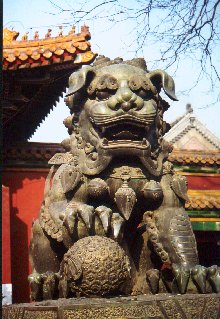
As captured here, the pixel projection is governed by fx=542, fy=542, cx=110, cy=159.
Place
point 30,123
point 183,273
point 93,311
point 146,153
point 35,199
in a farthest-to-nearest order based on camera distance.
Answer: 1. point 30,123
2. point 35,199
3. point 146,153
4. point 183,273
5. point 93,311

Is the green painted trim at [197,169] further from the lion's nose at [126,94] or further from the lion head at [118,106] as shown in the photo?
the lion's nose at [126,94]

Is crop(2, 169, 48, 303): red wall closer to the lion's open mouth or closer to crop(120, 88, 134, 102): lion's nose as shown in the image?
the lion's open mouth

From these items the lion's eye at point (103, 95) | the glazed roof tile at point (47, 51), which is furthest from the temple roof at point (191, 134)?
the lion's eye at point (103, 95)

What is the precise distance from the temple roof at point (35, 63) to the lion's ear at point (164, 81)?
12.7 feet

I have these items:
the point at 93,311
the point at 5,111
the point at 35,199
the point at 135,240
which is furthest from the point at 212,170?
the point at 93,311

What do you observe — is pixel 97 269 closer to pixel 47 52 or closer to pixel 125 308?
pixel 125 308

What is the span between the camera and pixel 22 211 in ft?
26.6

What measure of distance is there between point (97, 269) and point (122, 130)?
1.00 m

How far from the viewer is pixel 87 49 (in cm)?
748

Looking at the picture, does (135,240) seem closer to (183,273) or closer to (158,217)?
(158,217)

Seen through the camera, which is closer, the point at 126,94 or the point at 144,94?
the point at 126,94

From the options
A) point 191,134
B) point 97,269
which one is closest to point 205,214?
point 97,269

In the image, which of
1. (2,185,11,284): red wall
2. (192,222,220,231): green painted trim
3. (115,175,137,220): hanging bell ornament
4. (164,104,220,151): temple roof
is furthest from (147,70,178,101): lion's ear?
(164,104,220,151): temple roof

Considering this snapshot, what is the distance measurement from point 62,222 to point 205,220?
213 inches
